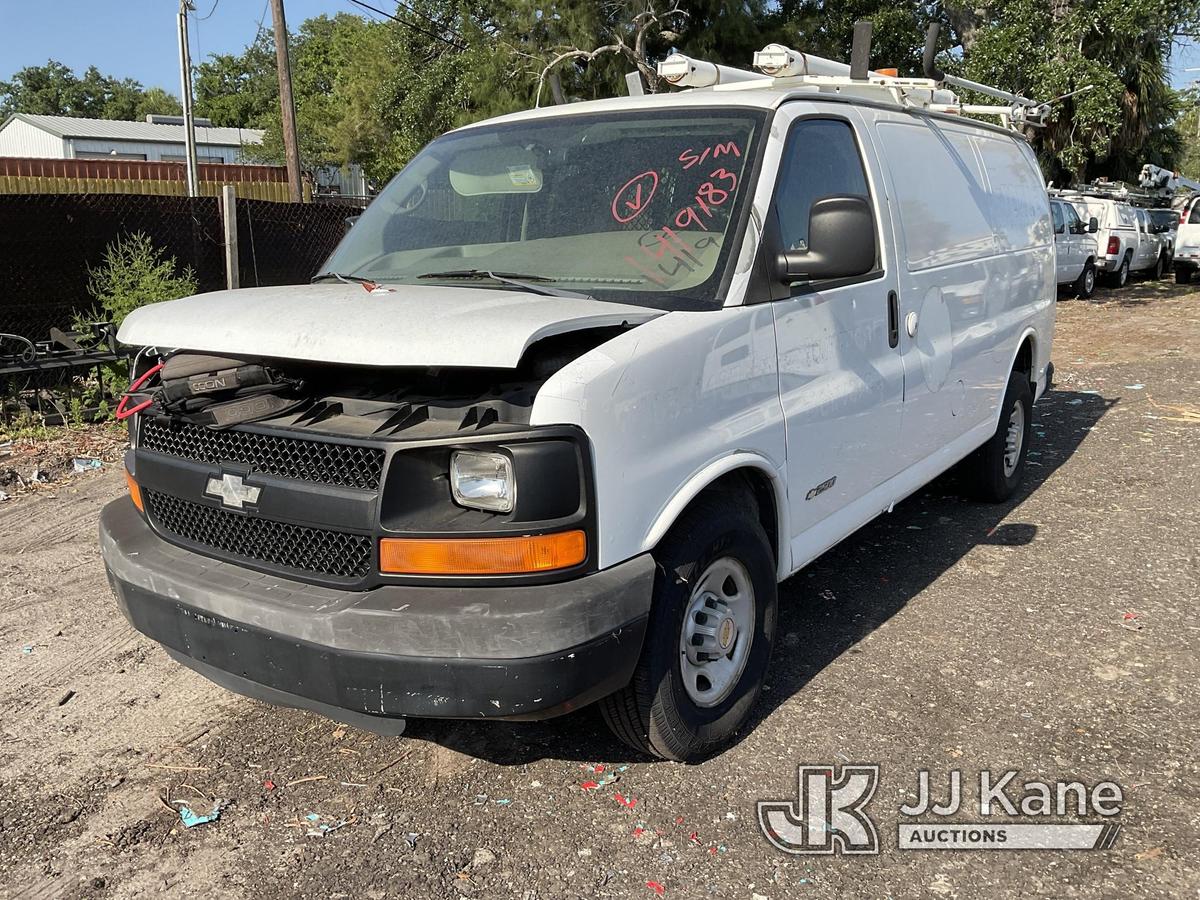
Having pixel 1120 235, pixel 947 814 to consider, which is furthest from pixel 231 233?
pixel 1120 235

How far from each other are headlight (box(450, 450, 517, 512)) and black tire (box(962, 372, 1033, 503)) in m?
4.04

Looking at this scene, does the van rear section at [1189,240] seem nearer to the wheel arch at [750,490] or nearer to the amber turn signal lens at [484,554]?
the wheel arch at [750,490]

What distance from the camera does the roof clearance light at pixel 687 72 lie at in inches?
183

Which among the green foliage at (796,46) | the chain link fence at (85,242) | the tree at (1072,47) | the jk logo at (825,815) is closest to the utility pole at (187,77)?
the green foliage at (796,46)

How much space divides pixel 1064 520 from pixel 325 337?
471 centimetres

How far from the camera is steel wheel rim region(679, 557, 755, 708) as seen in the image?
10.4 feet

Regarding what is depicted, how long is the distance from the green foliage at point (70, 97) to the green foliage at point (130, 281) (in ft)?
312

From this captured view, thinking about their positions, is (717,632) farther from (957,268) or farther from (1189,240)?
(1189,240)

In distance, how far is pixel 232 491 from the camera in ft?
9.70

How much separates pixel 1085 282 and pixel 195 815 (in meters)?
20.1

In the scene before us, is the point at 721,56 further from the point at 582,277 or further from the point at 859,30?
the point at 582,277

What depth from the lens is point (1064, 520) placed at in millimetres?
5887

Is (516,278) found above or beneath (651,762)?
above

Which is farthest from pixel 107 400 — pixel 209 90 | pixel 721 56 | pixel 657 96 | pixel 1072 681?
pixel 209 90
